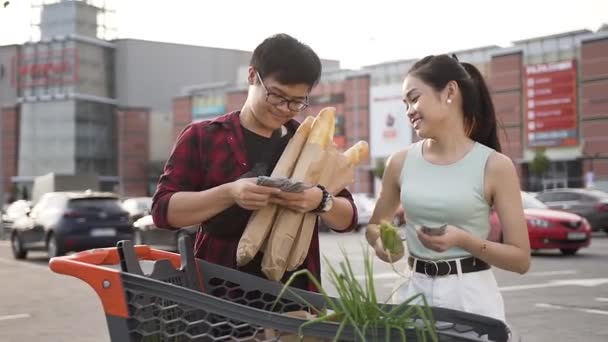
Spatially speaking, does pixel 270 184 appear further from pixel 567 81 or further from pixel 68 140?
pixel 68 140

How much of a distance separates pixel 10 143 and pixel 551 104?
57726 mm

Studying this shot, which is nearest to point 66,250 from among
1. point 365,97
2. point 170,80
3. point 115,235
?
point 115,235

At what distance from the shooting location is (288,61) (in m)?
2.37

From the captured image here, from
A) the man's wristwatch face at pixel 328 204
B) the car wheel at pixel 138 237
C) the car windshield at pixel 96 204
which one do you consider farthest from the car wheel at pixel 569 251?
the man's wristwatch face at pixel 328 204

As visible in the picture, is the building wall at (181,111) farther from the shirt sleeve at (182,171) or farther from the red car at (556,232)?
the shirt sleeve at (182,171)

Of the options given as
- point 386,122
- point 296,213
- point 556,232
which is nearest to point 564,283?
point 556,232

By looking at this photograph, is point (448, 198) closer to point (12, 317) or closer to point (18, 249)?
point (12, 317)

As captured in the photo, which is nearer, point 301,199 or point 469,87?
point 301,199

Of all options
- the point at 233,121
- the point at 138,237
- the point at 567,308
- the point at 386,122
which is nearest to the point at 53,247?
the point at 138,237

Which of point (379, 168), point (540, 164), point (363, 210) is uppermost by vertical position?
point (540, 164)

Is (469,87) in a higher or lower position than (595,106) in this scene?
lower

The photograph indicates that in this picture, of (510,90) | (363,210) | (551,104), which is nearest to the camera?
(363,210)

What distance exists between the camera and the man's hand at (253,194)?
85.0 inches

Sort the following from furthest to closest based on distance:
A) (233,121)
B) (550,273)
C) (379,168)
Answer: (379,168)
(550,273)
(233,121)
